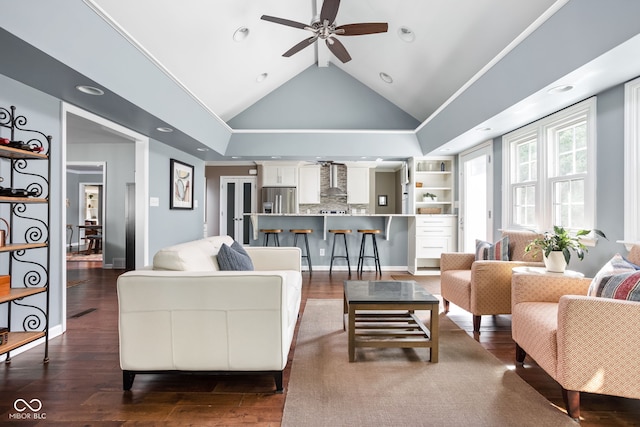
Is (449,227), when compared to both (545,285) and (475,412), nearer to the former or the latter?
(545,285)

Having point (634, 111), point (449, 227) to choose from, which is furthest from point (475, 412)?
point (449, 227)

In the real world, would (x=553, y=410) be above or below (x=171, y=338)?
below

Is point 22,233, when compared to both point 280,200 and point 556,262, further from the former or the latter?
point 280,200

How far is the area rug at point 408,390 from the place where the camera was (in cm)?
167

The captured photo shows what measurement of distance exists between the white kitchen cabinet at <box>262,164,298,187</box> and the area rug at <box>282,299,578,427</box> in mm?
5200

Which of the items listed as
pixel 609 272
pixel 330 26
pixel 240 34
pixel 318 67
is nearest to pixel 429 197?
pixel 318 67

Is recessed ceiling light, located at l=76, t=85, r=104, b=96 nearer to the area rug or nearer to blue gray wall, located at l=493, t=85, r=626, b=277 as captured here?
the area rug

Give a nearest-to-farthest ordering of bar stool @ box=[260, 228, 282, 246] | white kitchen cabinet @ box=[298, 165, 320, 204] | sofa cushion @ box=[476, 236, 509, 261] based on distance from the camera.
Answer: sofa cushion @ box=[476, 236, 509, 261]
bar stool @ box=[260, 228, 282, 246]
white kitchen cabinet @ box=[298, 165, 320, 204]

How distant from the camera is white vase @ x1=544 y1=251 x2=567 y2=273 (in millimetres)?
2482

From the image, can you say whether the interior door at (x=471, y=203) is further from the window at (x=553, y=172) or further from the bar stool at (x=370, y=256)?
the bar stool at (x=370, y=256)

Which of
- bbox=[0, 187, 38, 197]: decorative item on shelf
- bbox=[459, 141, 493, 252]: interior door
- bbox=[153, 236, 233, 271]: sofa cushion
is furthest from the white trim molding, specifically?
bbox=[0, 187, 38, 197]: decorative item on shelf

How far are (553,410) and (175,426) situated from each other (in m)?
1.92

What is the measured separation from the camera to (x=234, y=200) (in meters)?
8.27

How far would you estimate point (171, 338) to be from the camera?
1872mm
